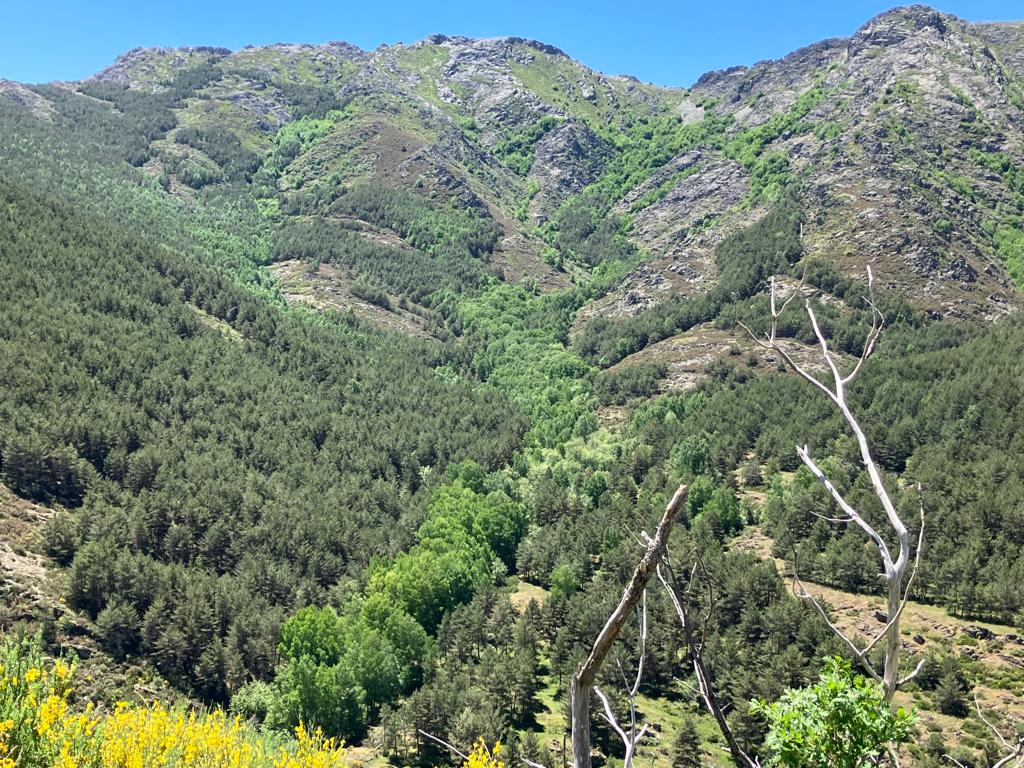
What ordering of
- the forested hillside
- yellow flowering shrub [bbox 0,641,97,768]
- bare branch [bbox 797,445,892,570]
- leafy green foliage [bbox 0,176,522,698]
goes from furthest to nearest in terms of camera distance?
leafy green foliage [bbox 0,176,522,698], the forested hillside, yellow flowering shrub [bbox 0,641,97,768], bare branch [bbox 797,445,892,570]

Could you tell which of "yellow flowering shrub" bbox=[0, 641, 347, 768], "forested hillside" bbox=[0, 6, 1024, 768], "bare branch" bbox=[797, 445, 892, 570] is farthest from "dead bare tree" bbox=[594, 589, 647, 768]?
"yellow flowering shrub" bbox=[0, 641, 347, 768]

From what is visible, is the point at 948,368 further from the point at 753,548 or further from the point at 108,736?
the point at 108,736

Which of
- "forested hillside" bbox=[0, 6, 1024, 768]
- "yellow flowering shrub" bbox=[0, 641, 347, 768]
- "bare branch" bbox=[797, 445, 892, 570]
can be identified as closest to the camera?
"bare branch" bbox=[797, 445, 892, 570]

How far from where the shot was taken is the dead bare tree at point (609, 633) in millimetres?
4895

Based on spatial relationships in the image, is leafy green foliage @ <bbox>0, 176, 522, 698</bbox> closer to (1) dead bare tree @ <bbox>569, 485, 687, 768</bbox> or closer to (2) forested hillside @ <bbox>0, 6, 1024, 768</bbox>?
(2) forested hillside @ <bbox>0, 6, 1024, 768</bbox>

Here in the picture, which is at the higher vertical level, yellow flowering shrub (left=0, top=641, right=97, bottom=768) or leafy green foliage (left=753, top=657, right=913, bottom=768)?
leafy green foliage (left=753, top=657, right=913, bottom=768)

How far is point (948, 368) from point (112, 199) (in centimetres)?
21312

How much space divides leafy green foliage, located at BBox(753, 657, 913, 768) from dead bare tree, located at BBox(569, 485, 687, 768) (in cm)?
340

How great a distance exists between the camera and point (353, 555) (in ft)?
306

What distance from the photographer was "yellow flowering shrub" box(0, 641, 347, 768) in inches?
595

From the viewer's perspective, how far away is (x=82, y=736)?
16.8 metres

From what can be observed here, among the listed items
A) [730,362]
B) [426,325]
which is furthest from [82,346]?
[730,362]

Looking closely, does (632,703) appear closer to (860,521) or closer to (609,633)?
(609,633)

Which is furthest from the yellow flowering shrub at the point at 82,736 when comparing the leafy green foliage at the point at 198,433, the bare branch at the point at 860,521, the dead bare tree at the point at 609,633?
the leafy green foliage at the point at 198,433
